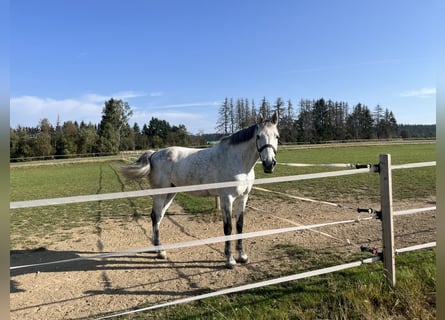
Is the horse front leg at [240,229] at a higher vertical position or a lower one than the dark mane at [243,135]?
lower

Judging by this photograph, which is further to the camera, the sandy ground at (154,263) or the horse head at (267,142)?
the horse head at (267,142)

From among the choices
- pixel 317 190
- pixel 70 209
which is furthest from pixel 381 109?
pixel 70 209

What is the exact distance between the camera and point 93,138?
158 feet

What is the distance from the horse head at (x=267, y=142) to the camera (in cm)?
373

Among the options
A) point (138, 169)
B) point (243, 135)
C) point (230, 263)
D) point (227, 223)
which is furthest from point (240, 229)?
point (138, 169)

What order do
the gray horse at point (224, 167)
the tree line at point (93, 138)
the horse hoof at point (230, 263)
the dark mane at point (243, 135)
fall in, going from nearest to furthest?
the gray horse at point (224, 167) → the horse hoof at point (230, 263) → the dark mane at point (243, 135) → the tree line at point (93, 138)

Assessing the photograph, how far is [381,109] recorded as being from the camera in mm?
74312

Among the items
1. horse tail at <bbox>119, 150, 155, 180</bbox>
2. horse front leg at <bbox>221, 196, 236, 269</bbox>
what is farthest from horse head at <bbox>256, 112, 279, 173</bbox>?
horse tail at <bbox>119, 150, 155, 180</bbox>

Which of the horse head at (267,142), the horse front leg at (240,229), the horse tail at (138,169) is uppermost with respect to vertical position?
the horse head at (267,142)

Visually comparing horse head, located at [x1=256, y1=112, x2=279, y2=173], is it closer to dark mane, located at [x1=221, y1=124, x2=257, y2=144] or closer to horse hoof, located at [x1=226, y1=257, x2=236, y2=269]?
dark mane, located at [x1=221, y1=124, x2=257, y2=144]

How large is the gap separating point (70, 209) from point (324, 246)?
728 centimetres

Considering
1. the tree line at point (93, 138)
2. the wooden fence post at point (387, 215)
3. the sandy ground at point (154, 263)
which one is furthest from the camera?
the tree line at point (93, 138)

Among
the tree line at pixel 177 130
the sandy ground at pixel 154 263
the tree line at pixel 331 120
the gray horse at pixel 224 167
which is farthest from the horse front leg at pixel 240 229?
the tree line at pixel 331 120

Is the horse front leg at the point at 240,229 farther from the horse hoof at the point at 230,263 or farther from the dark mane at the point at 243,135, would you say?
the dark mane at the point at 243,135
